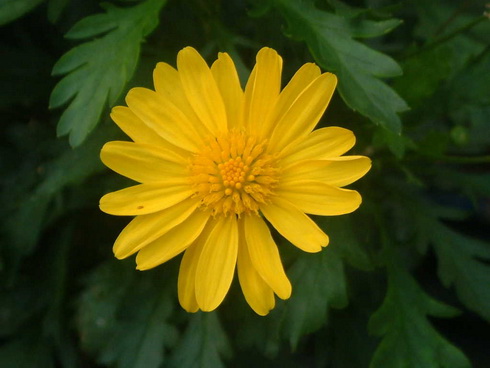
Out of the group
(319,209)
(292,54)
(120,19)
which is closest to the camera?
(319,209)

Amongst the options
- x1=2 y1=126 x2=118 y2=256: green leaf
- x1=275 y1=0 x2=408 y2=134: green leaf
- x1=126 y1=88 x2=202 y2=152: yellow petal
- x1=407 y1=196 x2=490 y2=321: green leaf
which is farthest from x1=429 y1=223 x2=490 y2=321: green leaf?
x1=2 y1=126 x2=118 y2=256: green leaf

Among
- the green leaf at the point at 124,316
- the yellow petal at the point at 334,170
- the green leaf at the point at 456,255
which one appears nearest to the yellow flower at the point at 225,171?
the yellow petal at the point at 334,170

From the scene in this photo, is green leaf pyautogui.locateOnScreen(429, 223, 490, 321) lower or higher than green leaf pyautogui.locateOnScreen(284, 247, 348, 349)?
lower

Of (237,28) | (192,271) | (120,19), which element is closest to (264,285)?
(192,271)

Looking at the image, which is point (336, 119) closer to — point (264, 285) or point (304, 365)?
point (264, 285)

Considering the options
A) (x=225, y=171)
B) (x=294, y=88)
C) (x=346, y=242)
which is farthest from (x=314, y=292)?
(x=294, y=88)

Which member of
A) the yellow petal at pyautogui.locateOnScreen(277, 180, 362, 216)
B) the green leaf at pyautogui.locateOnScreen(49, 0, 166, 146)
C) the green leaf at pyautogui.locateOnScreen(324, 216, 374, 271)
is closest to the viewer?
the yellow petal at pyautogui.locateOnScreen(277, 180, 362, 216)

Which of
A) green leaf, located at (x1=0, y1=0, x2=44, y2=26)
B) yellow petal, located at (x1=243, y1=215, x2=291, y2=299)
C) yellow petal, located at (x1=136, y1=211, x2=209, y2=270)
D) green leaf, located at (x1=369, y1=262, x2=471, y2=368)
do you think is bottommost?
green leaf, located at (x1=369, y1=262, x2=471, y2=368)

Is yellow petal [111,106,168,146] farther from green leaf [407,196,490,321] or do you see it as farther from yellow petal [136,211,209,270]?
green leaf [407,196,490,321]
